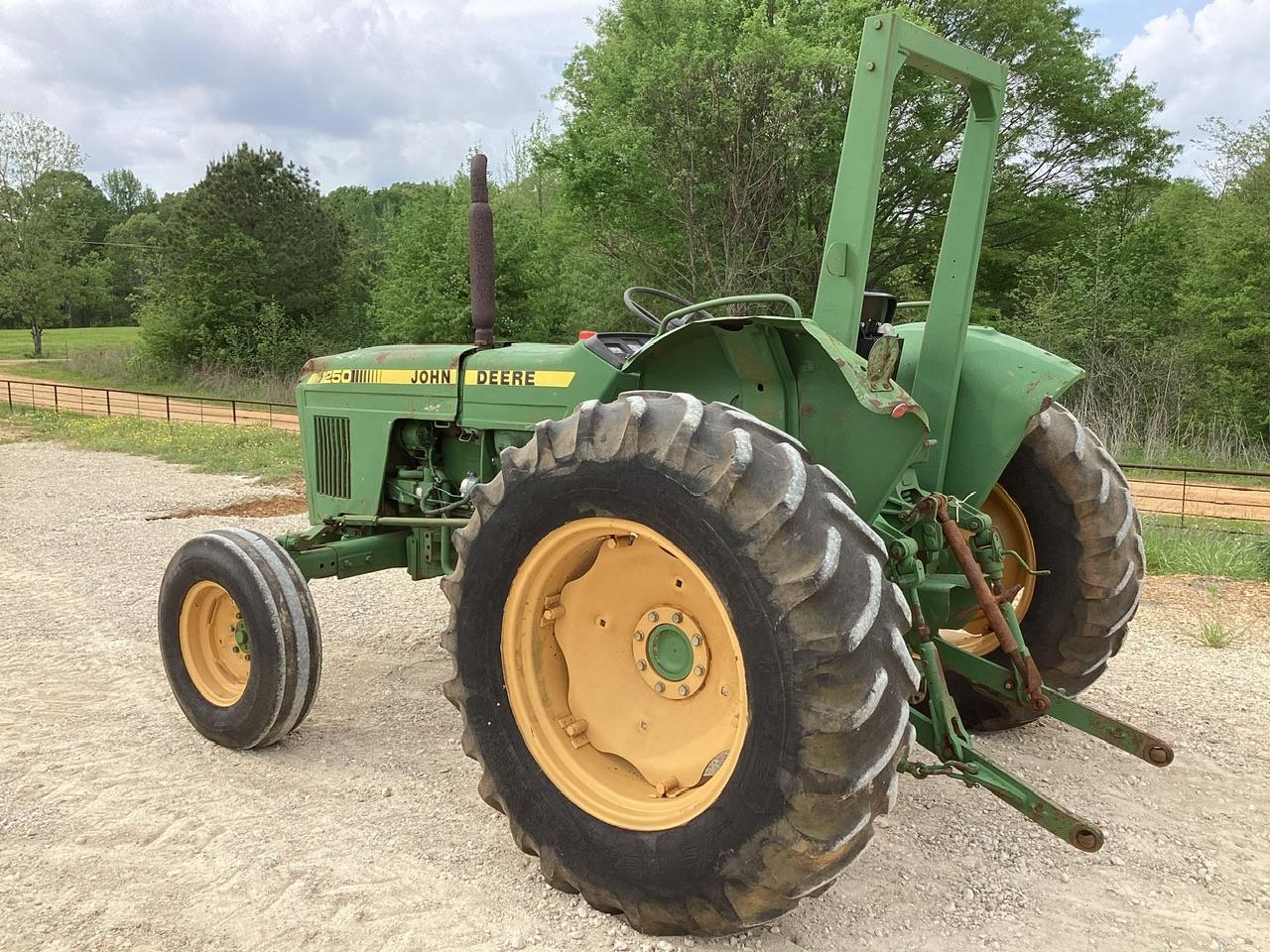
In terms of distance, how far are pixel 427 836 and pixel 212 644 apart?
152cm

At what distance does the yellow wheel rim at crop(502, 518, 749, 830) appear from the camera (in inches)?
103

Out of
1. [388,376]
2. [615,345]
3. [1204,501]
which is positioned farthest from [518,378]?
[1204,501]

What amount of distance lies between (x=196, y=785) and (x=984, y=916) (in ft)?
9.09

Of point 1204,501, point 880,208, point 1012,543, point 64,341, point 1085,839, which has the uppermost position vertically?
point 880,208

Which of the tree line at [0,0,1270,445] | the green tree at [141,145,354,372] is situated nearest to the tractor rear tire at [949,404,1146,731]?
the tree line at [0,0,1270,445]

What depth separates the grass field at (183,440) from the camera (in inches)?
506

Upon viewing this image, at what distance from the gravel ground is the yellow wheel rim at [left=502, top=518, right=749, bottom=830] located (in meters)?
0.37

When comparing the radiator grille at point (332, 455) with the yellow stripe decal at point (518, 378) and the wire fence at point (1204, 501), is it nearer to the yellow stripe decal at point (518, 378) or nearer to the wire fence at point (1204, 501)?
the yellow stripe decal at point (518, 378)

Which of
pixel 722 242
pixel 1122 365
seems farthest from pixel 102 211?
pixel 1122 365

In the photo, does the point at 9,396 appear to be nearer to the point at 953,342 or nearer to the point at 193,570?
the point at 193,570

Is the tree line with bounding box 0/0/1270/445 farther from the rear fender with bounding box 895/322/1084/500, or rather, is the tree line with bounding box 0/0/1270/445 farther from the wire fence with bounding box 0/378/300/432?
the rear fender with bounding box 895/322/1084/500

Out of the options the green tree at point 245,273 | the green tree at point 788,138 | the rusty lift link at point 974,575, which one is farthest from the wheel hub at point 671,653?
the green tree at point 245,273

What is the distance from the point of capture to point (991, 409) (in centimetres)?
331

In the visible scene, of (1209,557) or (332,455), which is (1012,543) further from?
(1209,557)
